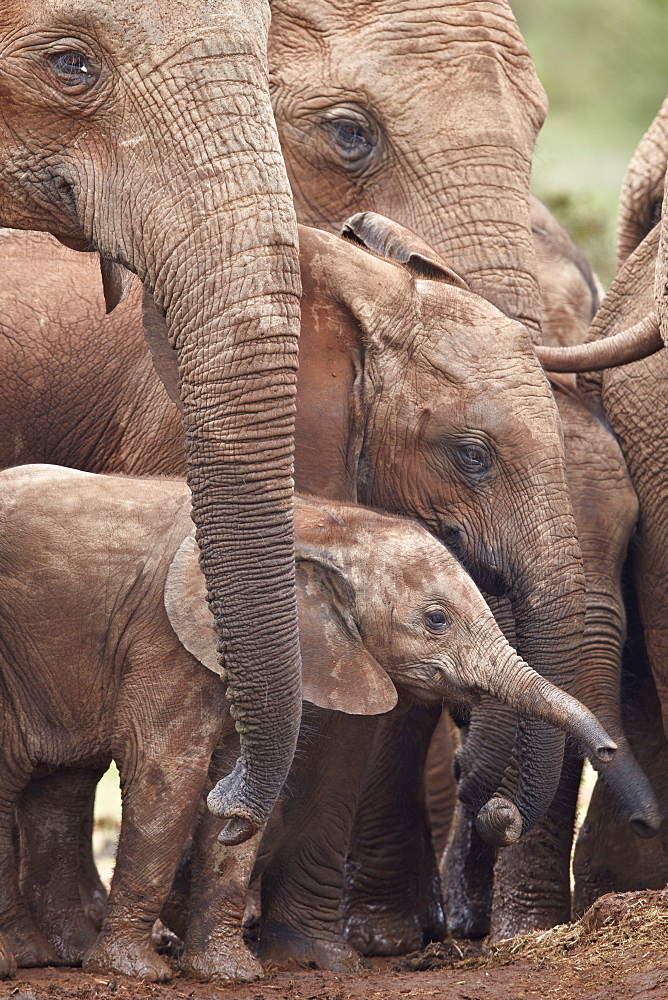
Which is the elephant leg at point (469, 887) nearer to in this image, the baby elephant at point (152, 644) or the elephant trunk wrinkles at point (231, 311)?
the baby elephant at point (152, 644)

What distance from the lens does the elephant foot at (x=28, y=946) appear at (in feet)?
15.3

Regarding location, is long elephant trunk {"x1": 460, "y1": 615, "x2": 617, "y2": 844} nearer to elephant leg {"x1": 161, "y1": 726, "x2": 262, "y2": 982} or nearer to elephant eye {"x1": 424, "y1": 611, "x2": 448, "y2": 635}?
elephant eye {"x1": 424, "y1": 611, "x2": 448, "y2": 635}

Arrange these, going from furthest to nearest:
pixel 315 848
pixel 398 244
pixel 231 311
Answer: pixel 398 244 → pixel 315 848 → pixel 231 311

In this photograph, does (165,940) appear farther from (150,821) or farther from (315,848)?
(150,821)

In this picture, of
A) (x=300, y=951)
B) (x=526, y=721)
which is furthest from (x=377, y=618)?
(x=300, y=951)

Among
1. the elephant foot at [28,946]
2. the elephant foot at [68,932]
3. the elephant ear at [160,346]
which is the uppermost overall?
the elephant ear at [160,346]

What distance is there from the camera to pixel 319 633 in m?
4.70

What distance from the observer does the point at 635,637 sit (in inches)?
238

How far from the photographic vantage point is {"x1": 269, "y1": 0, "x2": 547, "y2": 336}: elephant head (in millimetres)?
5656

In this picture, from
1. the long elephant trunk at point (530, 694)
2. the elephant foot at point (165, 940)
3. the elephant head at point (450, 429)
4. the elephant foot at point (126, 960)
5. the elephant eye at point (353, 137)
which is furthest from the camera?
the elephant eye at point (353, 137)

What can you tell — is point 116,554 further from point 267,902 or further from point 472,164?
point 472,164

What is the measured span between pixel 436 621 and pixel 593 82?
22785 millimetres

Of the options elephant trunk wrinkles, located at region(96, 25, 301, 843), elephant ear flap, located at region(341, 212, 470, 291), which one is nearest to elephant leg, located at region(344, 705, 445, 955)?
elephant ear flap, located at region(341, 212, 470, 291)

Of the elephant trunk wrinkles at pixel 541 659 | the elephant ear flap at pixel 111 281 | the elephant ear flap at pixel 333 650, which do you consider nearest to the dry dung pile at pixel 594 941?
the elephant trunk wrinkles at pixel 541 659
